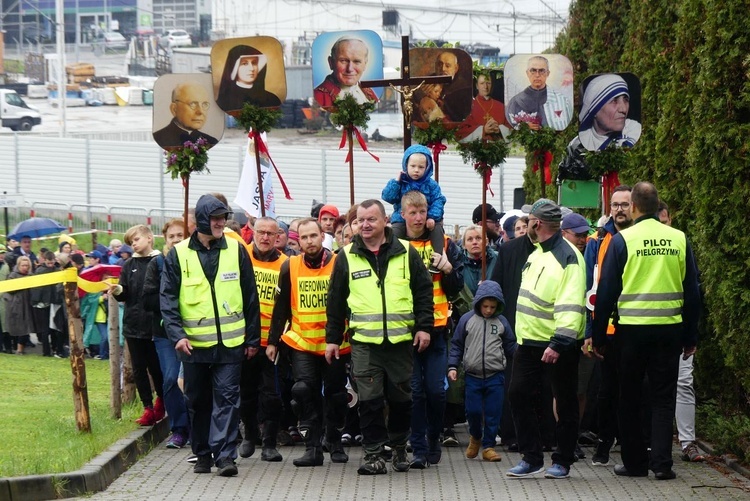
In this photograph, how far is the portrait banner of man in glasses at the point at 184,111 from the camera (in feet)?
46.9

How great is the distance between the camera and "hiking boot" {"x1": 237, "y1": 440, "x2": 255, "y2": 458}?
11.2 metres

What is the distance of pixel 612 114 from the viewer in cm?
1417

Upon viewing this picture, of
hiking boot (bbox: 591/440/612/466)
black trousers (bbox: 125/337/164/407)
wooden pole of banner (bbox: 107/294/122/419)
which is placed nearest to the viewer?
hiking boot (bbox: 591/440/612/466)

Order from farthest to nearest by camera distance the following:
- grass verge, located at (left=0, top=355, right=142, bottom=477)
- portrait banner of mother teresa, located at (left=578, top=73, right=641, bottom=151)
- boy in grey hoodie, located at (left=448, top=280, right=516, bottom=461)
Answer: portrait banner of mother teresa, located at (left=578, top=73, right=641, bottom=151) < boy in grey hoodie, located at (left=448, top=280, right=516, bottom=461) < grass verge, located at (left=0, top=355, right=142, bottom=477)

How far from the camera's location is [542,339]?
10000 millimetres

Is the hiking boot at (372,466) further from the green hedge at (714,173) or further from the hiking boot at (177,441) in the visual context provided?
the green hedge at (714,173)

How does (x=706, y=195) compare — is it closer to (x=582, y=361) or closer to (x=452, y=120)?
(x=582, y=361)

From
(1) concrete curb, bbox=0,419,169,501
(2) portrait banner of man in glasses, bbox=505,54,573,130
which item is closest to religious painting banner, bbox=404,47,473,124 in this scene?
(2) portrait banner of man in glasses, bbox=505,54,573,130

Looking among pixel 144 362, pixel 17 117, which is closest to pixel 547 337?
pixel 144 362

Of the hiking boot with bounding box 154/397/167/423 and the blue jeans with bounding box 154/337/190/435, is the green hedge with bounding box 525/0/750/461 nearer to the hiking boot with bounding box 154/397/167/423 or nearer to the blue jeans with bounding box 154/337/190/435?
the blue jeans with bounding box 154/337/190/435

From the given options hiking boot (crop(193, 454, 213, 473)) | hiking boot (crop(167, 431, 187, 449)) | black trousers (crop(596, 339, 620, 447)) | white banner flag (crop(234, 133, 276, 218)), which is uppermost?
white banner flag (crop(234, 133, 276, 218))

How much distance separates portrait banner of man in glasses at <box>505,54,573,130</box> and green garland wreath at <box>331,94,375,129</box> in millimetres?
1582

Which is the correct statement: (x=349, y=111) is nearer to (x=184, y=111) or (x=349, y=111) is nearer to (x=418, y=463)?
(x=184, y=111)

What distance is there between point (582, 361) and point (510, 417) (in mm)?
802
